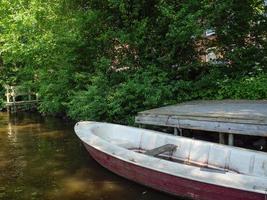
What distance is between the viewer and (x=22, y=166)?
9578 millimetres

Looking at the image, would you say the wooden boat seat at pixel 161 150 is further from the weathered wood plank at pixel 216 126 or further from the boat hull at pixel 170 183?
the weathered wood plank at pixel 216 126

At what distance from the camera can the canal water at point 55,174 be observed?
24.5 ft

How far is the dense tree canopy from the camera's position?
1160 cm

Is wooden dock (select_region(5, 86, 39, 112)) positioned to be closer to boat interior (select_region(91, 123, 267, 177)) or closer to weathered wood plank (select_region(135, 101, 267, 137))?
boat interior (select_region(91, 123, 267, 177))

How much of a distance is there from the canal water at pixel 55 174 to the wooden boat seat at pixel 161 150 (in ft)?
2.21

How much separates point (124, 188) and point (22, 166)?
306cm

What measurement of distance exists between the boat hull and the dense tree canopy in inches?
130

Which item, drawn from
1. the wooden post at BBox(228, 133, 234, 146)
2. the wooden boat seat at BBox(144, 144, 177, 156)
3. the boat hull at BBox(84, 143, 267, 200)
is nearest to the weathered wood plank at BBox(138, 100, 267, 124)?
the wooden post at BBox(228, 133, 234, 146)

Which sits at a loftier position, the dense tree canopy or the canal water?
the dense tree canopy

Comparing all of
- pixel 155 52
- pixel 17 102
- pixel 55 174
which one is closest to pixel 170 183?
pixel 55 174

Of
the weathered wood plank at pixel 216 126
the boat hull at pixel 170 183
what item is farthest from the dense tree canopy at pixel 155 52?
the boat hull at pixel 170 183

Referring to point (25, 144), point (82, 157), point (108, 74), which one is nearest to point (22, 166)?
point (82, 157)

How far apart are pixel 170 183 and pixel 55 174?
297cm

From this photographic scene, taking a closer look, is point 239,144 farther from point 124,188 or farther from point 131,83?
point 131,83
